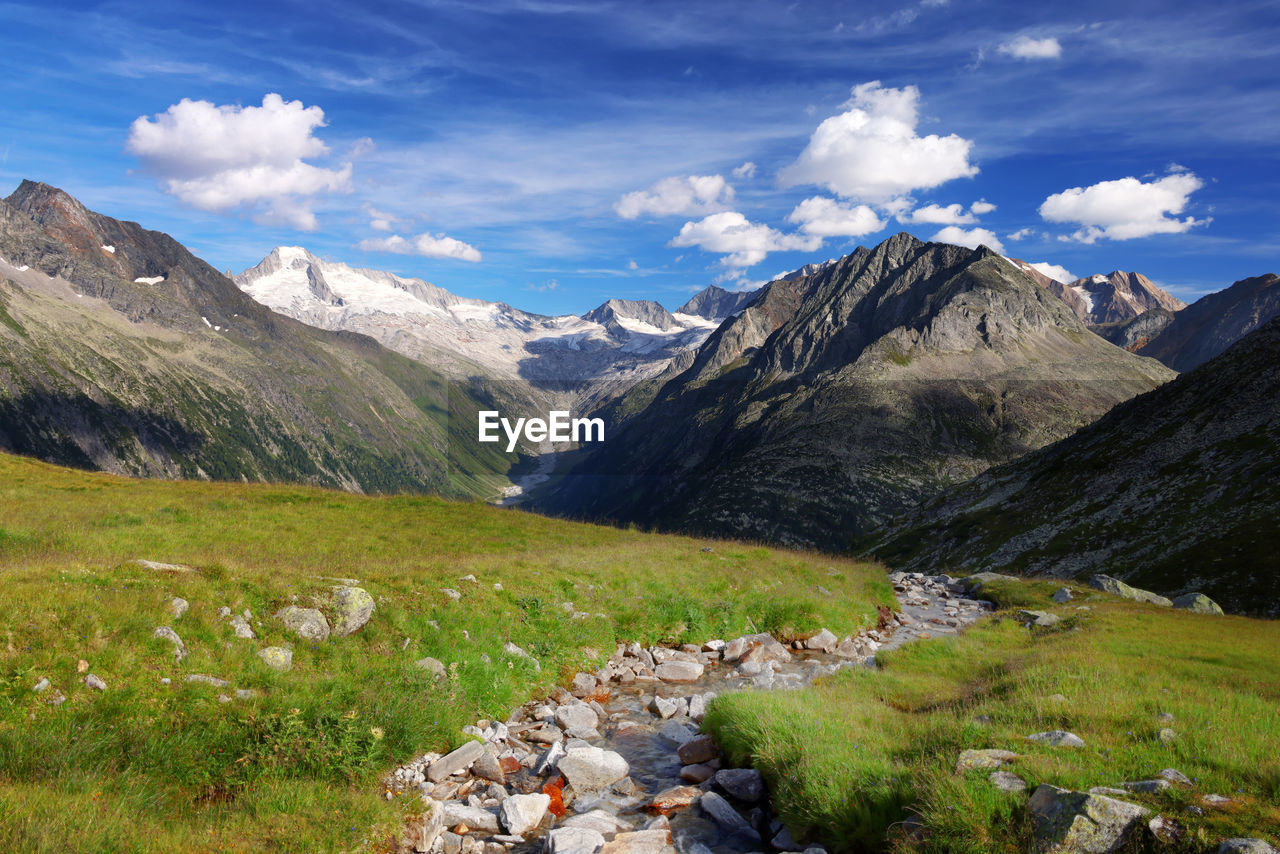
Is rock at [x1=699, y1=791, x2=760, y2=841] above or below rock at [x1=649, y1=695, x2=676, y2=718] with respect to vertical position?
above

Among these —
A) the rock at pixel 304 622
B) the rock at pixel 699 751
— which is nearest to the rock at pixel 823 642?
the rock at pixel 699 751

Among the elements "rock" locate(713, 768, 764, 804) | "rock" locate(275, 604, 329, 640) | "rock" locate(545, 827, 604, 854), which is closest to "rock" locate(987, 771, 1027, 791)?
"rock" locate(713, 768, 764, 804)

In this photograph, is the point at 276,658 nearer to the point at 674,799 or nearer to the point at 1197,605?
the point at 674,799

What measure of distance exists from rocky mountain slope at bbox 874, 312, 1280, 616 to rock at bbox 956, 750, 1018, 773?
62.4 m

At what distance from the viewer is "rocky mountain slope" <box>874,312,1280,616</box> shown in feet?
209

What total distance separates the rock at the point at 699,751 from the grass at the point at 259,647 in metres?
5.22

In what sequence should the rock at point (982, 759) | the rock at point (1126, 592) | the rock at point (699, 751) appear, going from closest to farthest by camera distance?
the rock at point (982, 759), the rock at point (699, 751), the rock at point (1126, 592)

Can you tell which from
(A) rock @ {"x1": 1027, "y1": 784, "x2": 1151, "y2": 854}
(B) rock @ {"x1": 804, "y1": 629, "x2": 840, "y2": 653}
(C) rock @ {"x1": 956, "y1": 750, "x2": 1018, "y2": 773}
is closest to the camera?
(A) rock @ {"x1": 1027, "y1": 784, "x2": 1151, "y2": 854}

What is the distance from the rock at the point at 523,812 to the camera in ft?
37.6

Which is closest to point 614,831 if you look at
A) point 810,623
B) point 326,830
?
point 326,830

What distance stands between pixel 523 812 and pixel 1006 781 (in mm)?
8139

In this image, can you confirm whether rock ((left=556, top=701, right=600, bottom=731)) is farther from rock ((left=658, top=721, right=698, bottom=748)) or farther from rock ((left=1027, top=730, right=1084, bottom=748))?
rock ((left=1027, top=730, right=1084, bottom=748))

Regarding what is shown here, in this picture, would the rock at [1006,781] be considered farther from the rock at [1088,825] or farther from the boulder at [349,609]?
the boulder at [349,609]

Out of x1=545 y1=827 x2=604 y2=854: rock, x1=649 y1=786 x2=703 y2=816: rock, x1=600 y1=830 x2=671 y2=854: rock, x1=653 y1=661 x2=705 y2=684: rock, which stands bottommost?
x1=653 y1=661 x2=705 y2=684: rock
